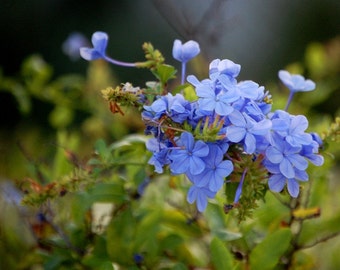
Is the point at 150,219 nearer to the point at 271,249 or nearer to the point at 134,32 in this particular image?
the point at 271,249

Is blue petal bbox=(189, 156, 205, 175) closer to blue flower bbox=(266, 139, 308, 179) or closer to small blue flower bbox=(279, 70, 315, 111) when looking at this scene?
blue flower bbox=(266, 139, 308, 179)

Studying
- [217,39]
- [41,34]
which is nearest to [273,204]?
[217,39]

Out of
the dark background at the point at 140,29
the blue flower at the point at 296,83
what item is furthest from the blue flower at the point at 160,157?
the dark background at the point at 140,29

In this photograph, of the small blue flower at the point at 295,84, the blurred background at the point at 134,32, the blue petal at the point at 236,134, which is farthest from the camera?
the blurred background at the point at 134,32

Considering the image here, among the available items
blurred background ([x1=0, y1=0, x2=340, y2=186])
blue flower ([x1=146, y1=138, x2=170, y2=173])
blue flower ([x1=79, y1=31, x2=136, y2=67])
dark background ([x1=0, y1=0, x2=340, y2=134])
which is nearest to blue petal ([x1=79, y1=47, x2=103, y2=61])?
blue flower ([x1=79, y1=31, x2=136, y2=67])

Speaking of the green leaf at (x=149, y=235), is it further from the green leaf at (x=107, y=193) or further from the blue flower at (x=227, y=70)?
the blue flower at (x=227, y=70)
